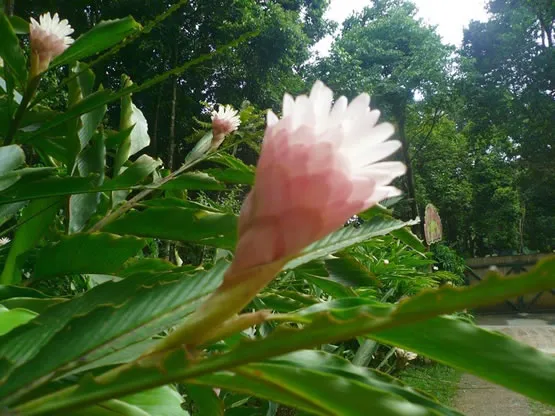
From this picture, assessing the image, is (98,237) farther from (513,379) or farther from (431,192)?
Answer: (431,192)

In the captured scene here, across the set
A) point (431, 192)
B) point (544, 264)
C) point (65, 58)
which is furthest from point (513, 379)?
point (431, 192)

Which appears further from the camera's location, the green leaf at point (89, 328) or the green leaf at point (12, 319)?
the green leaf at point (12, 319)

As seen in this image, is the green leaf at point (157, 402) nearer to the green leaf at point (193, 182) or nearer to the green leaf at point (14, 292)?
the green leaf at point (14, 292)

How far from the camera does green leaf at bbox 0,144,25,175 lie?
511 mm

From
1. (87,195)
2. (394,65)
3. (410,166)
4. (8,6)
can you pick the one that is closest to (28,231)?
(87,195)

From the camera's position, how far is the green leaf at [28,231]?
1.99ft

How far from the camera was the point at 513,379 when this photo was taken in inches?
8.3

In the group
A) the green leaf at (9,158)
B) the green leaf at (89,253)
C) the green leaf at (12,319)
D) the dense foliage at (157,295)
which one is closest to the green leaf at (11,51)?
the dense foliage at (157,295)

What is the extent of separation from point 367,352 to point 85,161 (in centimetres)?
59

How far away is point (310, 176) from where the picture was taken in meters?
0.19

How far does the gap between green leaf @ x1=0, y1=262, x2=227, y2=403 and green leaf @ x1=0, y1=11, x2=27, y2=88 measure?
1.27ft

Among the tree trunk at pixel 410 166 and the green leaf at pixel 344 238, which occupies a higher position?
the tree trunk at pixel 410 166

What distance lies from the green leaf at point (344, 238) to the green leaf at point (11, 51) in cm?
42

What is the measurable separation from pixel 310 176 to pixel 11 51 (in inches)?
20.9
